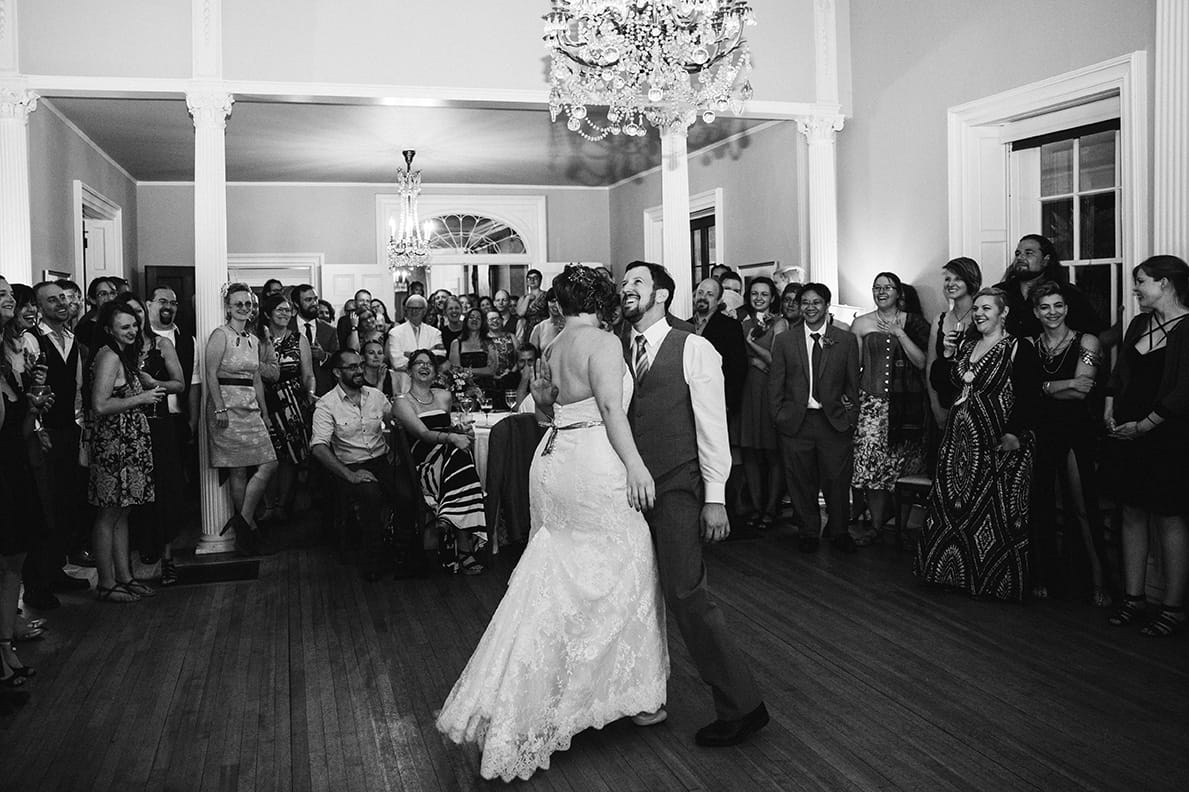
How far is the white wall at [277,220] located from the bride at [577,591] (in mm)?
10201

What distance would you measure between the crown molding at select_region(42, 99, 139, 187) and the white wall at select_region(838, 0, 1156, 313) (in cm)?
591

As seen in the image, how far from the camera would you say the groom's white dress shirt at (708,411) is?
3076mm

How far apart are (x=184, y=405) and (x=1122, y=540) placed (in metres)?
5.67

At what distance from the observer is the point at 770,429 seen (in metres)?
6.42

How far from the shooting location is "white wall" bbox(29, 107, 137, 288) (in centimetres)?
718

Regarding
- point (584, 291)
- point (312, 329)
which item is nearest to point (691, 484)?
point (584, 291)

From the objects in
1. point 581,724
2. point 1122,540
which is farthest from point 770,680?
point 1122,540

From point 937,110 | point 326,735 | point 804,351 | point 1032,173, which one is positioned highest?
point 937,110

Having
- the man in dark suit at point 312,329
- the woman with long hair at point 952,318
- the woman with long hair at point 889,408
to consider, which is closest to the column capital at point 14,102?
the man in dark suit at point 312,329

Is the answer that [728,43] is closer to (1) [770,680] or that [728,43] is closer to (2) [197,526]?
(1) [770,680]

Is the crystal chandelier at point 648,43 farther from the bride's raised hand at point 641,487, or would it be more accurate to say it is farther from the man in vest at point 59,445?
the man in vest at point 59,445

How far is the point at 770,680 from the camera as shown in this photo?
12.3 feet

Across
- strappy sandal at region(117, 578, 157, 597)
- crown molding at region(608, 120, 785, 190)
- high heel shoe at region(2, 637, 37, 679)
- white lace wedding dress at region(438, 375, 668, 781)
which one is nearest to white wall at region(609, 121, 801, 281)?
crown molding at region(608, 120, 785, 190)

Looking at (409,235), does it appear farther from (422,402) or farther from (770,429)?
(770,429)
